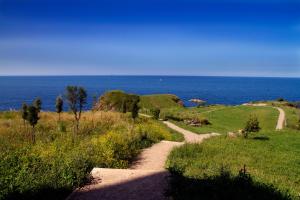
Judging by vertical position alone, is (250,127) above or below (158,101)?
above

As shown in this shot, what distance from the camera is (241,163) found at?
1673 cm

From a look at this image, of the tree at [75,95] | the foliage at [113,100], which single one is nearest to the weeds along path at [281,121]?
the foliage at [113,100]

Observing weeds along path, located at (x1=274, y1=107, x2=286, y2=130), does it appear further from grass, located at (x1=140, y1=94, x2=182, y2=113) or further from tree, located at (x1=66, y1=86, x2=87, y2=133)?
grass, located at (x1=140, y1=94, x2=182, y2=113)

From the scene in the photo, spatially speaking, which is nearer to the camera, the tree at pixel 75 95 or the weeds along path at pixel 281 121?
the tree at pixel 75 95

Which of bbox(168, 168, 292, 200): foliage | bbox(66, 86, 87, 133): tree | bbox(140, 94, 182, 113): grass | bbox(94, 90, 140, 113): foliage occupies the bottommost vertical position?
bbox(140, 94, 182, 113): grass

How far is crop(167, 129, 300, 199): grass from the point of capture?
32.9ft

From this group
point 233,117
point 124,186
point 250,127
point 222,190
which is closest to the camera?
point 222,190

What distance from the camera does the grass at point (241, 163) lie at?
10.0 metres

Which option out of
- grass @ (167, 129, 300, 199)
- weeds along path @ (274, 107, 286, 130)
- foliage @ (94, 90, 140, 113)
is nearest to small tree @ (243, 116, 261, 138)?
grass @ (167, 129, 300, 199)

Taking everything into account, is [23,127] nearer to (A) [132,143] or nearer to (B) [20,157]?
(A) [132,143]

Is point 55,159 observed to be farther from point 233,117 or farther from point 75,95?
point 233,117

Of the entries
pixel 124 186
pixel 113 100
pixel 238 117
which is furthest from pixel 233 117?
pixel 124 186

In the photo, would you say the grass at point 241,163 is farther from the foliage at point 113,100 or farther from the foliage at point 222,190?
the foliage at point 113,100

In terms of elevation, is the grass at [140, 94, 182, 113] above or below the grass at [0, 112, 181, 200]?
below
